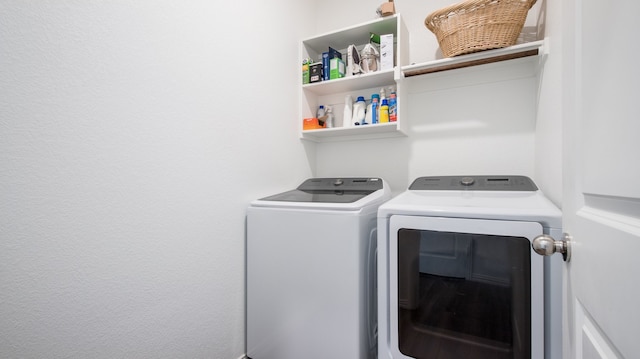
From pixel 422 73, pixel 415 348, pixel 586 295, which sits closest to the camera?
pixel 586 295

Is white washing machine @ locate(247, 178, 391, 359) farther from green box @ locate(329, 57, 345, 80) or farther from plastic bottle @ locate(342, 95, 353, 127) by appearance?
green box @ locate(329, 57, 345, 80)

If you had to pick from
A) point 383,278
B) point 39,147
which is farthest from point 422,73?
point 39,147

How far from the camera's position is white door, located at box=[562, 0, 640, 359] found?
13.8 inches

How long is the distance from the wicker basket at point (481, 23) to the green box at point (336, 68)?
25.3 inches

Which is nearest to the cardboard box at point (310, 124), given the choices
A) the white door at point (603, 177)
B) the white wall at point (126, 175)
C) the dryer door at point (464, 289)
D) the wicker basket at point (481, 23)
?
the white wall at point (126, 175)

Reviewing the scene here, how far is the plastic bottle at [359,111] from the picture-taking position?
194 centimetres

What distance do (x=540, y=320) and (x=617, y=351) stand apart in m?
0.68

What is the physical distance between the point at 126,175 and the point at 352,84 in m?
1.52

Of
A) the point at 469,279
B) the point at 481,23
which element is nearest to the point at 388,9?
the point at 481,23

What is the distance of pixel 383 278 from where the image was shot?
1.17 meters

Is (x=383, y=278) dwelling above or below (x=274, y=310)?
above

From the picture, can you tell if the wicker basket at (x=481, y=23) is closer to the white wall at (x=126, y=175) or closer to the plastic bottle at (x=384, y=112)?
the plastic bottle at (x=384, y=112)

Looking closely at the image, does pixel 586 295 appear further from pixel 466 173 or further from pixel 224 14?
pixel 224 14

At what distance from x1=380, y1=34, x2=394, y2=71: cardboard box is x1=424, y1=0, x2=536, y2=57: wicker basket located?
295 mm
